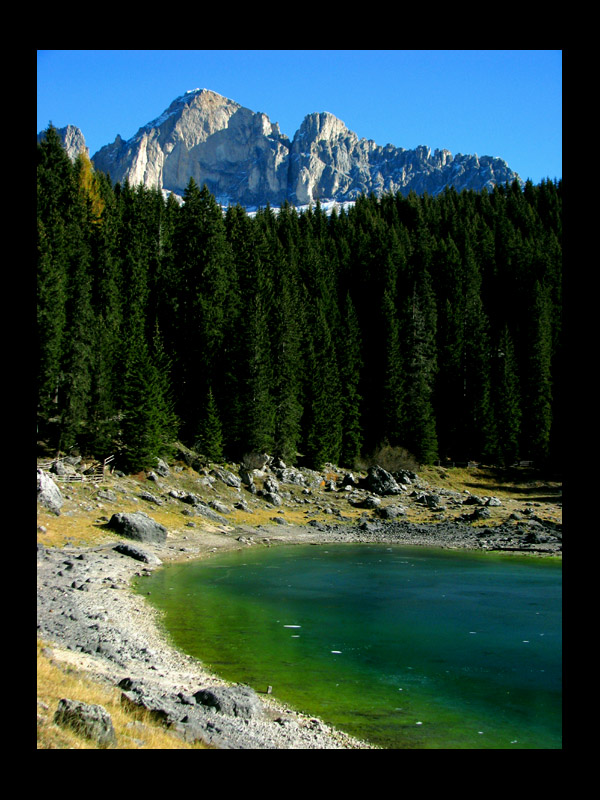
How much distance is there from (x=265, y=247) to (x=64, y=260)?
92.1 ft

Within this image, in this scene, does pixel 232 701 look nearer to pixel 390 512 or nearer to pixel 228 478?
pixel 228 478

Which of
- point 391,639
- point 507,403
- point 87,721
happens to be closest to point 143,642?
point 391,639

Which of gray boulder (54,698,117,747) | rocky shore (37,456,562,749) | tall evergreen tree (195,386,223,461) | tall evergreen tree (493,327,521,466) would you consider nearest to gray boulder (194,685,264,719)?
rocky shore (37,456,562,749)

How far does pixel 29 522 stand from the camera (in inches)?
191

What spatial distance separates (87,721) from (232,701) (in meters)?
4.58

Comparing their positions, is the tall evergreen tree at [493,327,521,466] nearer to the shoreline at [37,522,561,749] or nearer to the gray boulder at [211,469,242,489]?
the shoreline at [37,522,561,749]

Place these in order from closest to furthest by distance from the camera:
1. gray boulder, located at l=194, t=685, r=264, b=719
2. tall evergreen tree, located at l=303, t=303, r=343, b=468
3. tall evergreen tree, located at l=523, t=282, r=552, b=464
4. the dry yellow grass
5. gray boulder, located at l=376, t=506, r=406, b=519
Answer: the dry yellow grass → gray boulder, located at l=194, t=685, r=264, b=719 → gray boulder, located at l=376, t=506, r=406, b=519 → tall evergreen tree, located at l=303, t=303, r=343, b=468 → tall evergreen tree, located at l=523, t=282, r=552, b=464

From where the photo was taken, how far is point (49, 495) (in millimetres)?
33406

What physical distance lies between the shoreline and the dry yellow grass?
512 millimetres

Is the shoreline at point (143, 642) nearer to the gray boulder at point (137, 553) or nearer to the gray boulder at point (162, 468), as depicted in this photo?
the gray boulder at point (137, 553)

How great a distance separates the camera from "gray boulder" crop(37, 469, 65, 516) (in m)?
33.0
